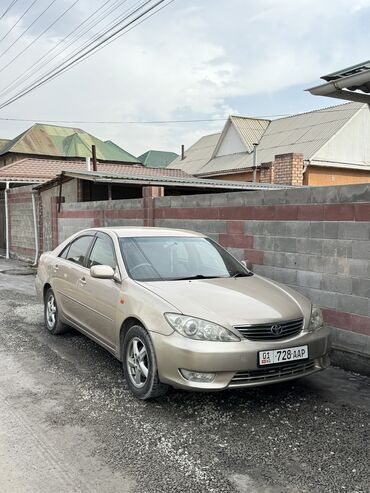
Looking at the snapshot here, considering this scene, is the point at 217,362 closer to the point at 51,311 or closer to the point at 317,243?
the point at 317,243

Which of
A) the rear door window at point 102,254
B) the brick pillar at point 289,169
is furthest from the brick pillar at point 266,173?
the rear door window at point 102,254

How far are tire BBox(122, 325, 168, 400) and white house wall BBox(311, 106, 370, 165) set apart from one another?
19.4m

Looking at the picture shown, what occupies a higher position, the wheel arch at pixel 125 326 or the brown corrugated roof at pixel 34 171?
the brown corrugated roof at pixel 34 171

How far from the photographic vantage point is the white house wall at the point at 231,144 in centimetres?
2809

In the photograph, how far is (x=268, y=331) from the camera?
3727 millimetres

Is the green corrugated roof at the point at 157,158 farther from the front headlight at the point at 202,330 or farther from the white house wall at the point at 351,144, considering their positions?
the front headlight at the point at 202,330

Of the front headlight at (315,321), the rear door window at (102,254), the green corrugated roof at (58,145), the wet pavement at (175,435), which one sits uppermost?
the green corrugated roof at (58,145)

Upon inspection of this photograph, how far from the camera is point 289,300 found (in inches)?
166

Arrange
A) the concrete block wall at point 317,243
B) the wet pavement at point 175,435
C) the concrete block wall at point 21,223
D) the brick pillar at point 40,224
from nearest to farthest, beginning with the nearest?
1. the wet pavement at point 175,435
2. the concrete block wall at point 317,243
3. the brick pillar at point 40,224
4. the concrete block wall at point 21,223

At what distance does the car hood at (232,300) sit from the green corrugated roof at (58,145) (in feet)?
125

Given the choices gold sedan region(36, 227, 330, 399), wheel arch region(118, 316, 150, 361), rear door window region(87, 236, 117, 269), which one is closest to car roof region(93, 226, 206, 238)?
gold sedan region(36, 227, 330, 399)

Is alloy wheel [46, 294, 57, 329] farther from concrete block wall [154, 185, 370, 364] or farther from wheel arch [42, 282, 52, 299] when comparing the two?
concrete block wall [154, 185, 370, 364]

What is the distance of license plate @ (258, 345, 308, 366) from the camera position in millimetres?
3615

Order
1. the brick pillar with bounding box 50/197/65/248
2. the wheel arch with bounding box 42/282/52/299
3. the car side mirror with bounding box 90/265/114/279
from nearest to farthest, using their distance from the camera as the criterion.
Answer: the car side mirror with bounding box 90/265/114/279
the wheel arch with bounding box 42/282/52/299
the brick pillar with bounding box 50/197/65/248
